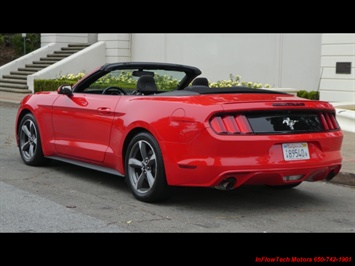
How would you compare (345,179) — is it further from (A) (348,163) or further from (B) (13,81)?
(B) (13,81)

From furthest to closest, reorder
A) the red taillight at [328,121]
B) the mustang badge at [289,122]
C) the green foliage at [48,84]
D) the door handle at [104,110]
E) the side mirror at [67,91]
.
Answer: the green foliage at [48,84], the side mirror at [67,91], the door handle at [104,110], the red taillight at [328,121], the mustang badge at [289,122]

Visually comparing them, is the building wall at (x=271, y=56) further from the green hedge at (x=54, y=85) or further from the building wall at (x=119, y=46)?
the building wall at (x=119, y=46)

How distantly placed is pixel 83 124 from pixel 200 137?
78.7 inches

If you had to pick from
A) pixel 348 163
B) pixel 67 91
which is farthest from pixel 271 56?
pixel 67 91

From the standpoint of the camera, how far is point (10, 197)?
6383mm

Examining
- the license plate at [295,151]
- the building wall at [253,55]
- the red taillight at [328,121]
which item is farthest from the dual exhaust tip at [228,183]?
the building wall at [253,55]

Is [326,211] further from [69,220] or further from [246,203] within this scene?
[69,220]

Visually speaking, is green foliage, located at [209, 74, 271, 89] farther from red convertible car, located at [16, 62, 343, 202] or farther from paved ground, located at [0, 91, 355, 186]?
red convertible car, located at [16, 62, 343, 202]

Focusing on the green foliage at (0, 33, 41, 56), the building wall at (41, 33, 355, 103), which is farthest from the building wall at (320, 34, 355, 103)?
the green foliage at (0, 33, 41, 56)

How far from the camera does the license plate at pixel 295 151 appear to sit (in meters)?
5.85

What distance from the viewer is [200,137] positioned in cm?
570

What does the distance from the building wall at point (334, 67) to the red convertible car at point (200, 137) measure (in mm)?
8898

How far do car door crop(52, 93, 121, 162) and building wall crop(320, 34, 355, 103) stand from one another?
956cm

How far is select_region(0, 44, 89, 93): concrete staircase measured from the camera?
23422 mm
